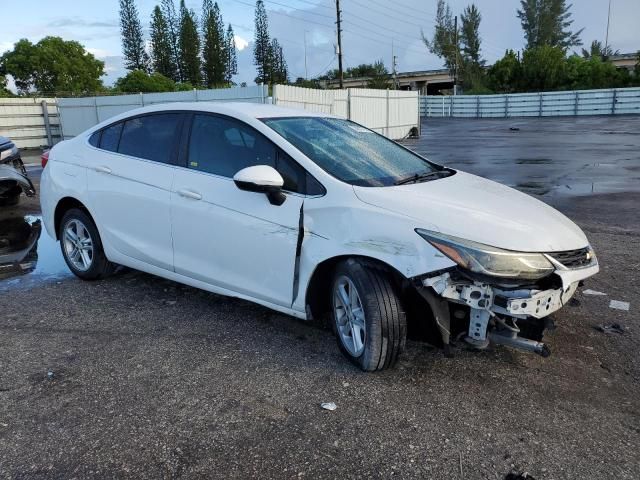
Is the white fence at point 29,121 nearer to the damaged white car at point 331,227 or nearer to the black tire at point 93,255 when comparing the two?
the black tire at point 93,255

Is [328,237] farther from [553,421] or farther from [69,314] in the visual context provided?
[69,314]

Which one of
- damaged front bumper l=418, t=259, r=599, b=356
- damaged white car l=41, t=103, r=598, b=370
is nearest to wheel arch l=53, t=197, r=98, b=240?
damaged white car l=41, t=103, r=598, b=370

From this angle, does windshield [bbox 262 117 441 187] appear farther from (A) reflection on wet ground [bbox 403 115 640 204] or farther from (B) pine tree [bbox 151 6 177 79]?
(B) pine tree [bbox 151 6 177 79]

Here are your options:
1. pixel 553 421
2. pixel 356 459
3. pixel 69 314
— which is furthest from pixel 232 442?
pixel 69 314

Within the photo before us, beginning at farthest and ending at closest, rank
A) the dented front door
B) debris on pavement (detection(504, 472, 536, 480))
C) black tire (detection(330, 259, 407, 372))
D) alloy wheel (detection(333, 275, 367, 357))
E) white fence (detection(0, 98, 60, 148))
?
white fence (detection(0, 98, 60, 148))
the dented front door
alloy wheel (detection(333, 275, 367, 357))
black tire (detection(330, 259, 407, 372))
debris on pavement (detection(504, 472, 536, 480))

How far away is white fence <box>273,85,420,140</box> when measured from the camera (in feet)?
55.0

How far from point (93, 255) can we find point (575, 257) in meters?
4.05

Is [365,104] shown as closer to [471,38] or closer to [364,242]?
[364,242]

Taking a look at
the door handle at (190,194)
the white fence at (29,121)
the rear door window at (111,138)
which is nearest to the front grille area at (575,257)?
the door handle at (190,194)

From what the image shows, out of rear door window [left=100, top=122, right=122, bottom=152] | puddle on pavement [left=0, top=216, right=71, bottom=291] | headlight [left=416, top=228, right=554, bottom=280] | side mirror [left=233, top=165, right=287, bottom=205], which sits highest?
rear door window [left=100, top=122, right=122, bottom=152]

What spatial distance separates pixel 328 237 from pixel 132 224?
1.99 m

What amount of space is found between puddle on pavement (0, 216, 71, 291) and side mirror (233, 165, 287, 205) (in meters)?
2.97

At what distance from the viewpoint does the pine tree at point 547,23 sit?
9212 centimetres

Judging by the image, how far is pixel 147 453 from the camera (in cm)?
272
